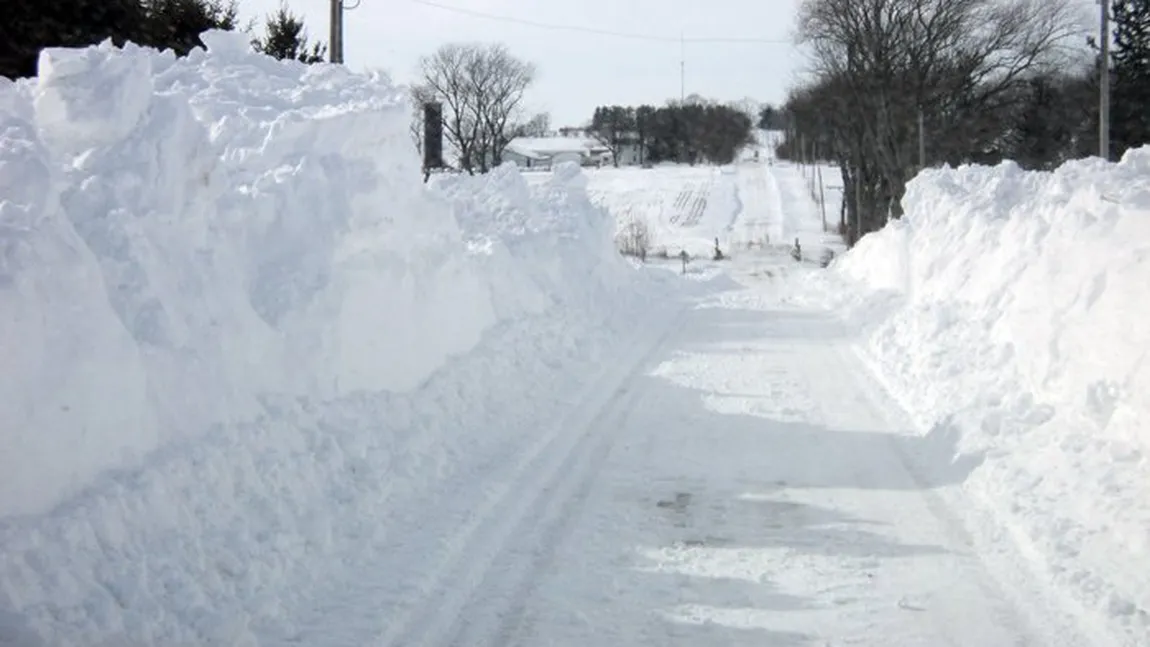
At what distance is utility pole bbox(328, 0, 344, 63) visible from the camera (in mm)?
20047

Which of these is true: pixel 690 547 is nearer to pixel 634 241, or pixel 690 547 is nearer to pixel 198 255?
pixel 198 255

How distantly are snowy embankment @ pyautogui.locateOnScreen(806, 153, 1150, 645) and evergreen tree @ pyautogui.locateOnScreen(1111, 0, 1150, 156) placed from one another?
3016cm

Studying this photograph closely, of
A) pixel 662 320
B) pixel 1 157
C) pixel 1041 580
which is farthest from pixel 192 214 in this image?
pixel 662 320

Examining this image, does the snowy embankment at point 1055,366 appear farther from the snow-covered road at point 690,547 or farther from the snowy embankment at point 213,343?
the snowy embankment at point 213,343

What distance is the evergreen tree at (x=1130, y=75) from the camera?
43.6 metres

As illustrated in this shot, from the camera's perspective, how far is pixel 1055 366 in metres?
10.1

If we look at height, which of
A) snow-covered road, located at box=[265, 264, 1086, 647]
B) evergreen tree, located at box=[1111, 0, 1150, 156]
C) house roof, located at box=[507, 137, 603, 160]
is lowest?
snow-covered road, located at box=[265, 264, 1086, 647]

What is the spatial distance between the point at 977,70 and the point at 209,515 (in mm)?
46021

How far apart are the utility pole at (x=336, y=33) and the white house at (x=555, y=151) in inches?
3329

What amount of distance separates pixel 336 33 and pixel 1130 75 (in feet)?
117

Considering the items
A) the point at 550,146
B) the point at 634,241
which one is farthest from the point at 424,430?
the point at 550,146

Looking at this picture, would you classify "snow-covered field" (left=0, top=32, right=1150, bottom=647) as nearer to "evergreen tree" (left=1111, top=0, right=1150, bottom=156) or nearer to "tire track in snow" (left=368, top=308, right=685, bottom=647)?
"tire track in snow" (left=368, top=308, right=685, bottom=647)

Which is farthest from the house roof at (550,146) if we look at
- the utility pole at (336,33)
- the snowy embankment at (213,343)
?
the snowy embankment at (213,343)

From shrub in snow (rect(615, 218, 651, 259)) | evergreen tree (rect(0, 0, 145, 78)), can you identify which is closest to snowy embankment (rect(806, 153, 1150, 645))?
evergreen tree (rect(0, 0, 145, 78))
